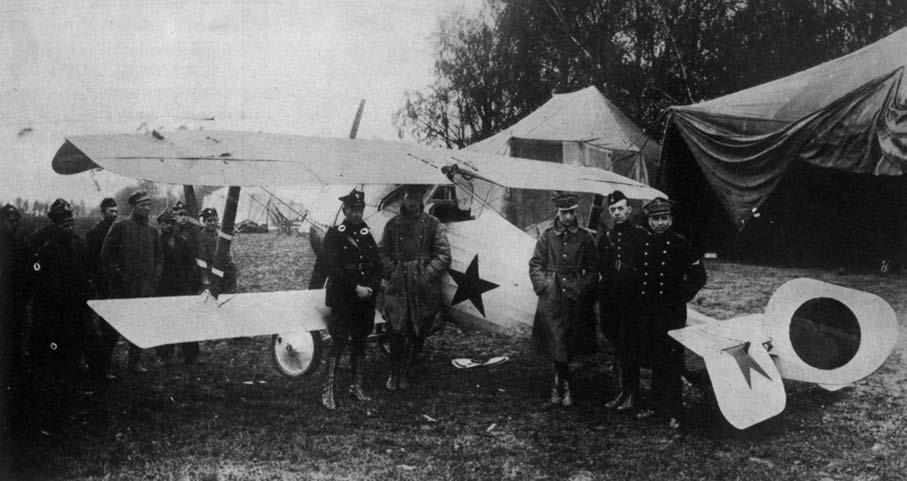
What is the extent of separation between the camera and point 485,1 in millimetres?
26906

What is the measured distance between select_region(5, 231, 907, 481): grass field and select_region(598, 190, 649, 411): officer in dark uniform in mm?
353

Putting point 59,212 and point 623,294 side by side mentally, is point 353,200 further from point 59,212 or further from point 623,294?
point 59,212

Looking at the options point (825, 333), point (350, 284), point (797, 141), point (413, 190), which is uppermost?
point (797, 141)

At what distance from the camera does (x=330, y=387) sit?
529 cm

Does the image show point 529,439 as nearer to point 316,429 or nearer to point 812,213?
point 316,429

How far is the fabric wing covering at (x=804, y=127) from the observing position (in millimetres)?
7188

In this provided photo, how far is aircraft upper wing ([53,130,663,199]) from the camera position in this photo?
4.66 meters

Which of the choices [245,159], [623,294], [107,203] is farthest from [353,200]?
[107,203]

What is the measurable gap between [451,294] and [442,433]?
5.51 ft

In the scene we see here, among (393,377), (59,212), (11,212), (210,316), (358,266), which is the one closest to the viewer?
(358,266)

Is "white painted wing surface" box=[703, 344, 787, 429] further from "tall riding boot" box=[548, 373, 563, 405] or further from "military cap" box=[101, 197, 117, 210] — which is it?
"military cap" box=[101, 197, 117, 210]

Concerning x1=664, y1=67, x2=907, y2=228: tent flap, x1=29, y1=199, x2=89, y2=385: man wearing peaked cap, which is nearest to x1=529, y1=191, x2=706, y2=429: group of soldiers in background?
x1=664, y1=67, x2=907, y2=228: tent flap

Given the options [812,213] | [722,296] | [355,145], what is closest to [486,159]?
[355,145]

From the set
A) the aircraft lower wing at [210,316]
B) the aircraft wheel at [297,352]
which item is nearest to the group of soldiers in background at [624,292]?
the aircraft lower wing at [210,316]
